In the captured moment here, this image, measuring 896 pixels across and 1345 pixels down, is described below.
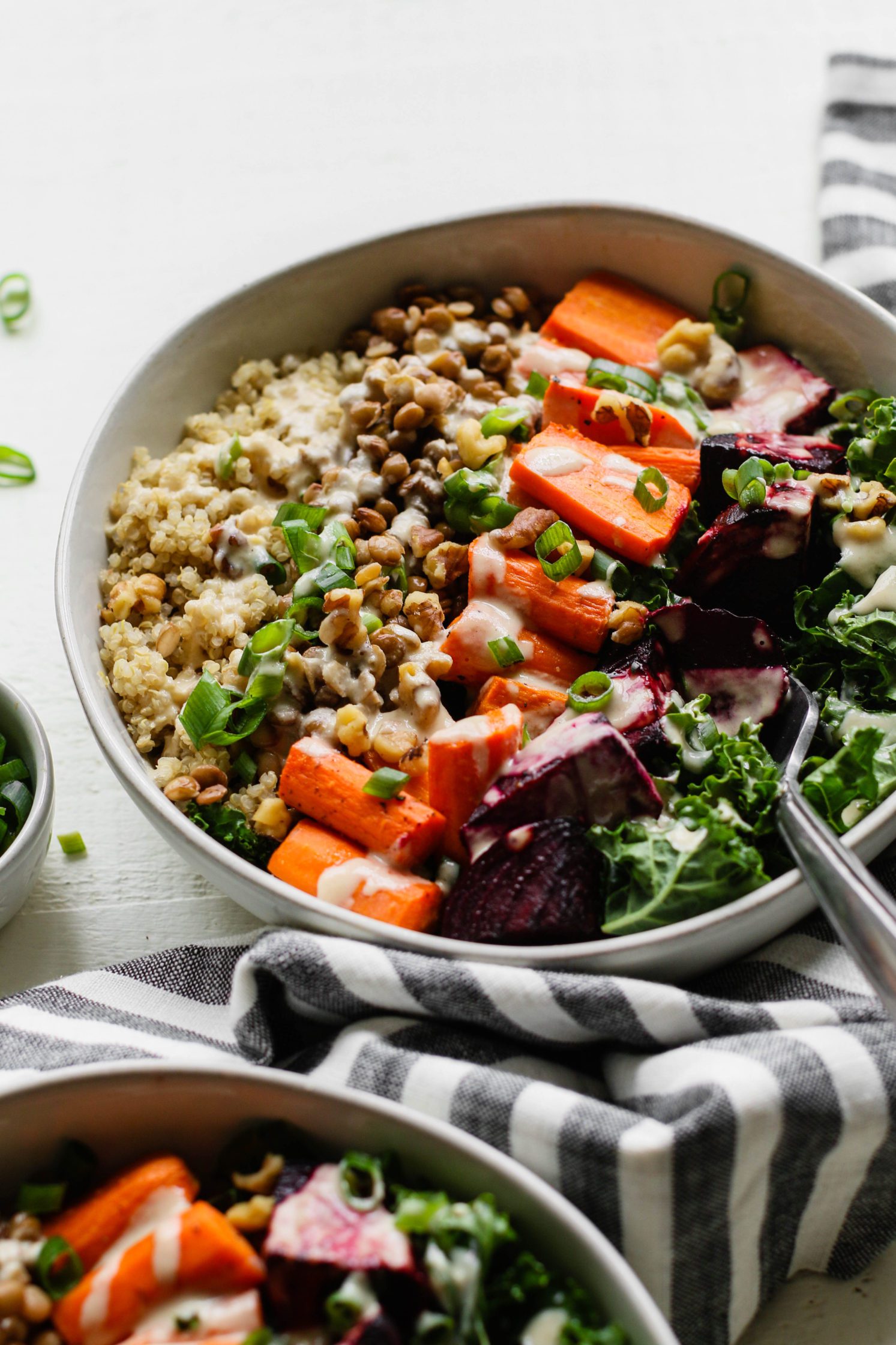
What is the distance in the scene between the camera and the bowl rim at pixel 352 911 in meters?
2.14

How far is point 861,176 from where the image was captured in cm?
361

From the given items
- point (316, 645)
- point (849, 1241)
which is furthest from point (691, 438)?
point (849, 1241)

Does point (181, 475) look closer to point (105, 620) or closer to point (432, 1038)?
point (105, 620)

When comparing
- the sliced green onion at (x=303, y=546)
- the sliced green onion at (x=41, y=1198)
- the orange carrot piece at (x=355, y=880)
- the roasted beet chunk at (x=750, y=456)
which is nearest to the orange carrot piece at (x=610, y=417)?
the roasted beet chunk at (x=750, y=456)

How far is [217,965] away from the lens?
8.09ft

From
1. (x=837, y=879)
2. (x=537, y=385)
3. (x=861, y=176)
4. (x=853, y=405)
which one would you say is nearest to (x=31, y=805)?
(x=537, y=385)

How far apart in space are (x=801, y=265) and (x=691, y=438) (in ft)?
1.72

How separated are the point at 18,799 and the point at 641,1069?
135 cm

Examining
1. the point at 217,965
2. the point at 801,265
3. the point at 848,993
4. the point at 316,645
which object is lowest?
the point at 217,965

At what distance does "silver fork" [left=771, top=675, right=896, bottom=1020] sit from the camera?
6.43 feet

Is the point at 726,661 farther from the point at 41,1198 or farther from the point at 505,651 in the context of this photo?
the point at 41,1198

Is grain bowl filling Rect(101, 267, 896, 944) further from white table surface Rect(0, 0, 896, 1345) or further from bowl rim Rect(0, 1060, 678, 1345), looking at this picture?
white table surface Rect(0, 0, 896, 1345)

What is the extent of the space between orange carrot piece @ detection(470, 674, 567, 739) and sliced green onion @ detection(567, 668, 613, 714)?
0.09ft

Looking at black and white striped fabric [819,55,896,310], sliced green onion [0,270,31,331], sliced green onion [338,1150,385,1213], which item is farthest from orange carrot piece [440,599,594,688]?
sliced green onion [0,270,31,331]
